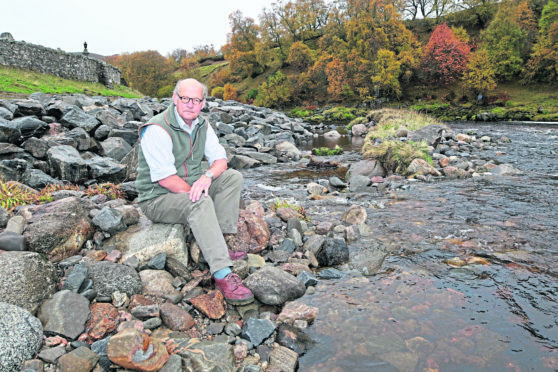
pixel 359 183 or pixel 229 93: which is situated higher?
pixel 229 93

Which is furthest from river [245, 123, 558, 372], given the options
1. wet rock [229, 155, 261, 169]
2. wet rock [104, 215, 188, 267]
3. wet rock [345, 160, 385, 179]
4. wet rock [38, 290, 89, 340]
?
wet rock [229, 155, 261, 169]

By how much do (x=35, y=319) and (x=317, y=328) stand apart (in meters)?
2.79

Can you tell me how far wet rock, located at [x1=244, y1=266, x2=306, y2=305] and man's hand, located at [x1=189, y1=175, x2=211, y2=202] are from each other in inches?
49.2

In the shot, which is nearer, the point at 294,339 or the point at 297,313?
the point at 294,339

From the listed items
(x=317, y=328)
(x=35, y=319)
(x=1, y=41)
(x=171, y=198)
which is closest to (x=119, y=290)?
(x=35, y=319)

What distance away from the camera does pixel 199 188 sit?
4328 mm

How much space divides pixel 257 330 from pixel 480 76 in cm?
5677

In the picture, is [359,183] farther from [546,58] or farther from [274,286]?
[546,58]

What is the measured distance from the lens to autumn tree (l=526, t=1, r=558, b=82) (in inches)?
1861

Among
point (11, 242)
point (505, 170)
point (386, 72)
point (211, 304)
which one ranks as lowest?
point (211, 304)

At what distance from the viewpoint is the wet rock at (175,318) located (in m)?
3.50

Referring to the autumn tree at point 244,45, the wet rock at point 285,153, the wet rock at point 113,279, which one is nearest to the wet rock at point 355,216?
the wet rock at point 113,279

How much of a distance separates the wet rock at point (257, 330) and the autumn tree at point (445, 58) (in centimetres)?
6344

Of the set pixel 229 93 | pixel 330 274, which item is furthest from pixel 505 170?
pixel 229 93
